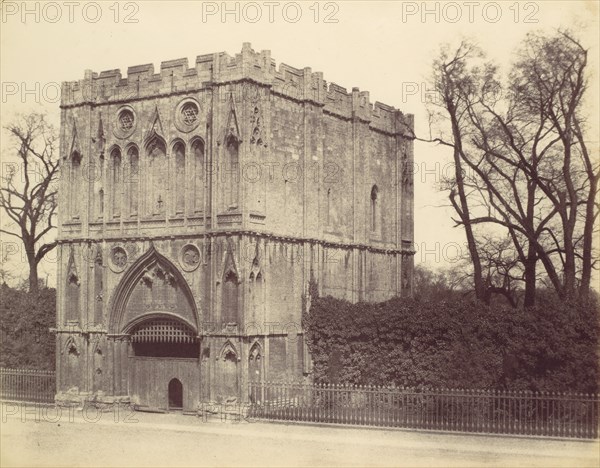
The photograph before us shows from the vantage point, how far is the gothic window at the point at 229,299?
33.8 m

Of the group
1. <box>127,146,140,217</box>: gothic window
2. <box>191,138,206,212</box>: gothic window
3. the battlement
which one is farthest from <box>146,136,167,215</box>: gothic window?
the battlement

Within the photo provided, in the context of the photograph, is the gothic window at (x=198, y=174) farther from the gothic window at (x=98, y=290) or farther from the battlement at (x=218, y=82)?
the gothic window at (x=98, y=290)

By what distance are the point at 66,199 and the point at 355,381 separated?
43.7ft

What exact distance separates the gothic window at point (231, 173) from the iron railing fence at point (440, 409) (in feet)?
21.0

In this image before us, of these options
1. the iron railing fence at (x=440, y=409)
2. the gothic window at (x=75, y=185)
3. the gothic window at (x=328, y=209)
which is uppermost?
the gothic window at (x=75, y=185)

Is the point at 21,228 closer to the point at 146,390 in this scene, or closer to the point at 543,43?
the point at 146,390

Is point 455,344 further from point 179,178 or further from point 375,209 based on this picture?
point 179,178

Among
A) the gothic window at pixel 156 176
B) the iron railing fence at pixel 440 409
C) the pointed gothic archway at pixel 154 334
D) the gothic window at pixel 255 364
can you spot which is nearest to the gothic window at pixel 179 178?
the gothic window at pixel 156 176

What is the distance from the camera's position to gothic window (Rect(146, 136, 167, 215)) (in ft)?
120

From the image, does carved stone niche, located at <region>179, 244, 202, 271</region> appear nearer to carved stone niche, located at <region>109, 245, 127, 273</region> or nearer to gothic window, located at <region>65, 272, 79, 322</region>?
carved stone niche, located at <region>109, 245, 127, 273</region>

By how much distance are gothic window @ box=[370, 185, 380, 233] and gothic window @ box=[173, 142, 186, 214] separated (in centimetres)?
931

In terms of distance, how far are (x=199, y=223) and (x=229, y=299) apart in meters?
3.11

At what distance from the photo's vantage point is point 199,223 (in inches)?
1383

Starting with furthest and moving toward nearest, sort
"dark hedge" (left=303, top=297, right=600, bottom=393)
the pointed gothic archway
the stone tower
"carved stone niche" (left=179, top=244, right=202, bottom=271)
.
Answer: the pointed gothic archway, "carved stone niche" (left=179, top=244, right=202, bottom=271), the stone tower, "dark hedge" (left=303, top=297, right=600, bottom=393)
